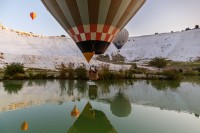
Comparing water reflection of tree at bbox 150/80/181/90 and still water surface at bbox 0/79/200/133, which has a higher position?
water reflection of tree at bbox 150/80/181/90

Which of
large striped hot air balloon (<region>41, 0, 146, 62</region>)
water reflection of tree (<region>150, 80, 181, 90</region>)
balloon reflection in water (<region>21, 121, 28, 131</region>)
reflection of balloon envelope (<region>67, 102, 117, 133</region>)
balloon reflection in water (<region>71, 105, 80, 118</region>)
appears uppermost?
large striped hot air balloon (<region>41, 0, 146, 62</region>)

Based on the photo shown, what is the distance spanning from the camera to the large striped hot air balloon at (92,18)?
1022 cm

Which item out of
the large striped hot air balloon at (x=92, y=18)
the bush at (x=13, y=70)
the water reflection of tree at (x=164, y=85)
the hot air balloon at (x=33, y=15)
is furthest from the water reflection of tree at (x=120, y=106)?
the bush at (x=13, y=70)

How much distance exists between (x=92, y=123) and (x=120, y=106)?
287 centimetres

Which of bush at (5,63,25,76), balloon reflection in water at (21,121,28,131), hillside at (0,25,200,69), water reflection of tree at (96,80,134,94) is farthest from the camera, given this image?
hillside at (0,25,200,69)

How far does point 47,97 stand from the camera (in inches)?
469

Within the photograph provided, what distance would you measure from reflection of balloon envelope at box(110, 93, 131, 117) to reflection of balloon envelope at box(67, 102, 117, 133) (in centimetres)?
64

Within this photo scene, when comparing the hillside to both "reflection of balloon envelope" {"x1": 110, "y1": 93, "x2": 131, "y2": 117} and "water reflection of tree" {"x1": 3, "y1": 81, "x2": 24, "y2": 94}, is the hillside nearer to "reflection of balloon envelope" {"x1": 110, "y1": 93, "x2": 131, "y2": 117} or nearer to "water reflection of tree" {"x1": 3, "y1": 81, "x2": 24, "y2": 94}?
"water reflection of tree" {"x1": 3, "y1": 81, "x2": 24, "y2": 94}

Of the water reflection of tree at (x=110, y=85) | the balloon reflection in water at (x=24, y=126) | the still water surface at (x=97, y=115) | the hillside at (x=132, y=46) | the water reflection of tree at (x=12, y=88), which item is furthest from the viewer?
the hillside at (x=132, y=46)

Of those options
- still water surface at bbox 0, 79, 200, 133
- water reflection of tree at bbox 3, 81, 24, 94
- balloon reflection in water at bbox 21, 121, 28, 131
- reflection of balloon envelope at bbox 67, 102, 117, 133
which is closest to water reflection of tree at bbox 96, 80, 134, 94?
still water surface at bbox 0, 79, 200, 133

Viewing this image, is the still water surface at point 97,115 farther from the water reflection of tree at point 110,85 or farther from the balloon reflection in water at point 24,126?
the water reflection of tree at point 110,85

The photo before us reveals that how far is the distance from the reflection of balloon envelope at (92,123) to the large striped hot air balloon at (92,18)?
125 inches

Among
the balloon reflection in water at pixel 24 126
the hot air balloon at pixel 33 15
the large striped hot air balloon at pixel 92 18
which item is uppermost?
the hot air balloon at pixel 33 15

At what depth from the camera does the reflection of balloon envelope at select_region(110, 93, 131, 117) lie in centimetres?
879
